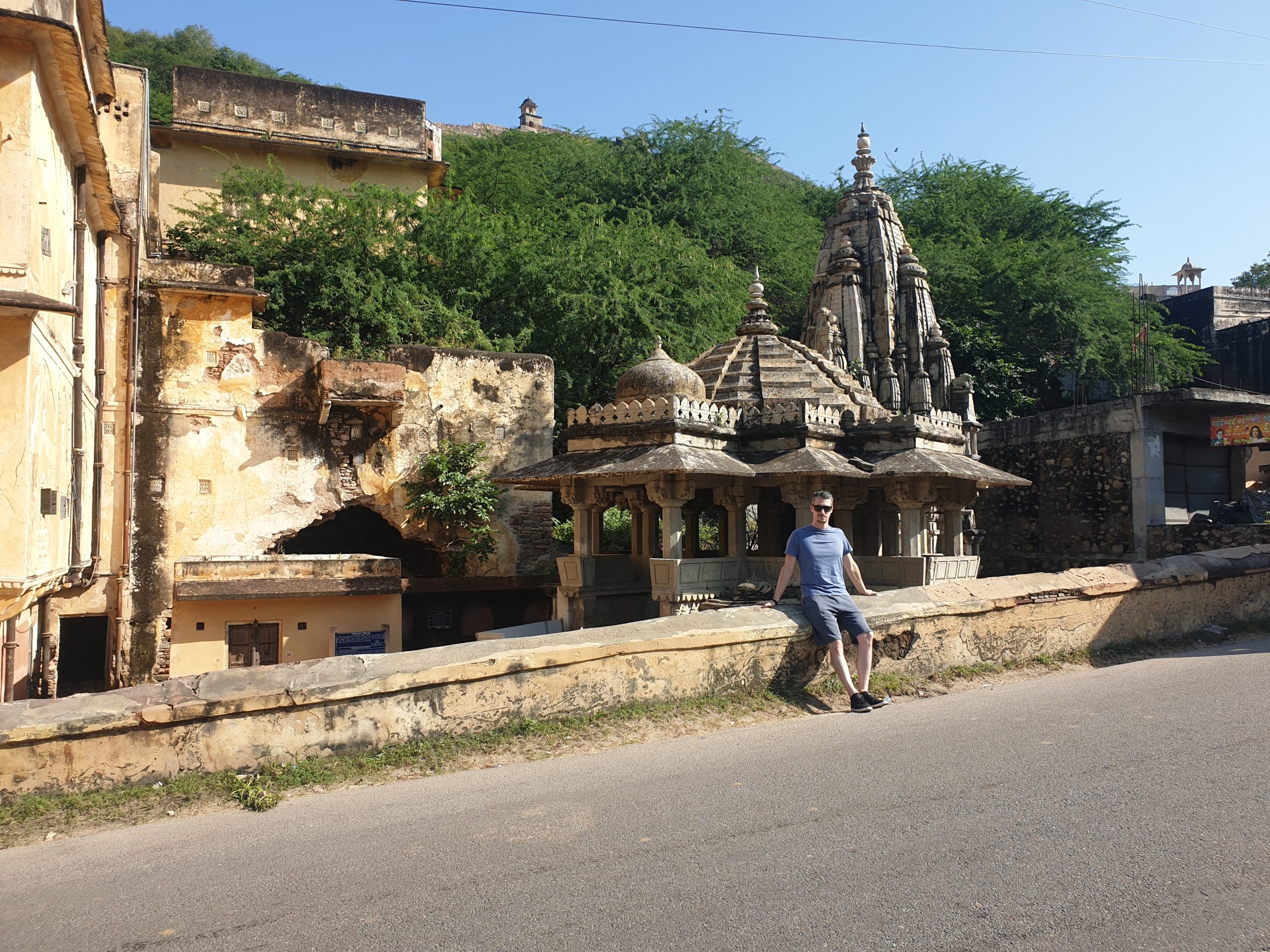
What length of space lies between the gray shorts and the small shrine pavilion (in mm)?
4087

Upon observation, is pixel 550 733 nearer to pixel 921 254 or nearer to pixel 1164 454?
pixel 1164 454

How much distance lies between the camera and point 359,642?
14664mm

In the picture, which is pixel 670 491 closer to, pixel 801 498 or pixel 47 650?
pixel 801 498

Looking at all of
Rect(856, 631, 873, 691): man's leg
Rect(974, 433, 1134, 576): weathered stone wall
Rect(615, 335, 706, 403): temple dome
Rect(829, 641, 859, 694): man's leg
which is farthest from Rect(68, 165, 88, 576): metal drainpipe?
Rect(974, 433, 1134, 576): weathered stone wall

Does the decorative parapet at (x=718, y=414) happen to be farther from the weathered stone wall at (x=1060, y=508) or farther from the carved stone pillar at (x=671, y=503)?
the weathered stone wall at (x=1060, y=508)

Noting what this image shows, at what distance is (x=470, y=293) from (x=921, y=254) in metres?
16.4

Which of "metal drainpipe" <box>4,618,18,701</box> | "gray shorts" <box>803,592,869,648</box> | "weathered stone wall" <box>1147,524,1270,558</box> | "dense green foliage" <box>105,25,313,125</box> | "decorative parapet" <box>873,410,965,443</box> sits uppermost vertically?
"dense green foliage" <box>105,25,313,125</box>

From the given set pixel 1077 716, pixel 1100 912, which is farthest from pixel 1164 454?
pixel 1100 912

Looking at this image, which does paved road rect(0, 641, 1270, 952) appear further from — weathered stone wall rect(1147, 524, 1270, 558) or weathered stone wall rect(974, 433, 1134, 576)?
weathered stone wall rect(974, 433, 1134, 576)

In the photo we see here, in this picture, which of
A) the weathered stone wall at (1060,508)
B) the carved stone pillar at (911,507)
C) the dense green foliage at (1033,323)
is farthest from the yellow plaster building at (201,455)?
the dense green foliage at (1033,323)

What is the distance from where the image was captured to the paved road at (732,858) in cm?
347

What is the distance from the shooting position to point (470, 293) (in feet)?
67.9

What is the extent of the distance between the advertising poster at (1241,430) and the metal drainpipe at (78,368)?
1947 centimetres

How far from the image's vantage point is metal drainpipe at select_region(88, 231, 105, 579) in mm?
13125
